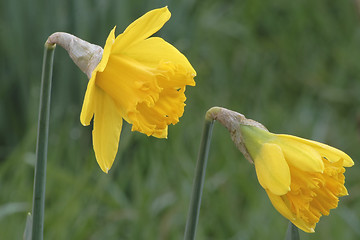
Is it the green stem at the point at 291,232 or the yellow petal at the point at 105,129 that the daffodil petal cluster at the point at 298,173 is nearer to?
the green stem at the point at 291,232

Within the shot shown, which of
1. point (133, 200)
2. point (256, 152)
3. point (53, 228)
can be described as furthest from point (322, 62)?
point (256, 152)

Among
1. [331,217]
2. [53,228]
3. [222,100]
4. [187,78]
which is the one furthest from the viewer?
[222,100]

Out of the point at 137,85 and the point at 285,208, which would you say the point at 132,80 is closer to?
the point at 137,85

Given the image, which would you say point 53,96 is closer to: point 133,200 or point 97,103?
point 133,200


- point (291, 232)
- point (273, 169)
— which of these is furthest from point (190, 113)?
point (273, 169)

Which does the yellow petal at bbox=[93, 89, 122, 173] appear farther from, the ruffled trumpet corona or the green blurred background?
the green blurred background

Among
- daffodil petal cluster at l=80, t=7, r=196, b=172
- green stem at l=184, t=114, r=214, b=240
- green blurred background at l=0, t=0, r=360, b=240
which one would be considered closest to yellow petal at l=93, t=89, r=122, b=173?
daffodil petal cluster at l=80, t=7, r=196, b=172

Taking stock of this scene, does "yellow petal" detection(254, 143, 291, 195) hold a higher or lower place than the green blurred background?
higher
